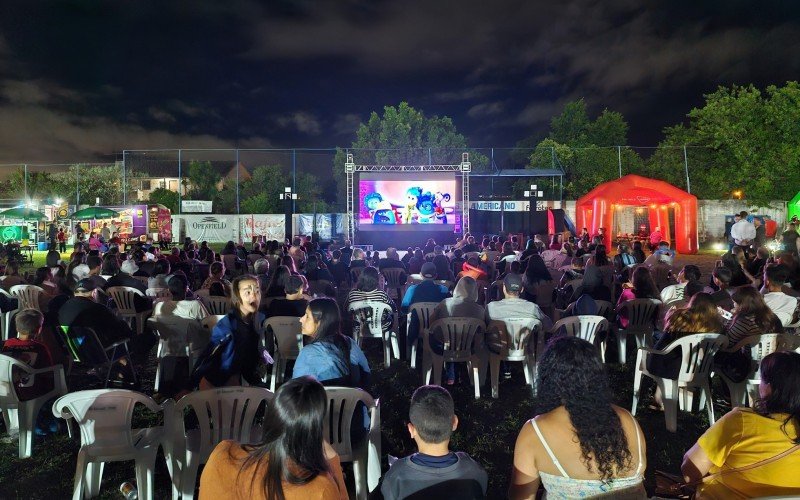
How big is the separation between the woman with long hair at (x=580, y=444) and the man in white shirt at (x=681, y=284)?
4472 millimetres

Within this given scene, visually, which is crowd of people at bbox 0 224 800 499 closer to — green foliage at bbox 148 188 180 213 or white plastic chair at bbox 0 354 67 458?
white plastic chair at bbox 0 354 67 458

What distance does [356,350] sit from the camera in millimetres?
3311

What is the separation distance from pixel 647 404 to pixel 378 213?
13.9m

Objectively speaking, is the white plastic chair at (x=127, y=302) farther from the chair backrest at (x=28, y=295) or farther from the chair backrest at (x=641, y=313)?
the chair backrest at (x=641, y=313)

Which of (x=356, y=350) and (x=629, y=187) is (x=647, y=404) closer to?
(x=356, y=350)

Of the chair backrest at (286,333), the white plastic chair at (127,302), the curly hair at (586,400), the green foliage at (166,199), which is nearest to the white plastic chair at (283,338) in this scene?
the chair backrest at (286,333)

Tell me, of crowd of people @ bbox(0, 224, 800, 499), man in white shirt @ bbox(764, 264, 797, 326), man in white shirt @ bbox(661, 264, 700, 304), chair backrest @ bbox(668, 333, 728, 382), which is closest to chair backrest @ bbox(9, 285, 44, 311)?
crowd of people @ bbox(0, 224, 800, 499)

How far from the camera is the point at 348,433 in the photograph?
2.88 m

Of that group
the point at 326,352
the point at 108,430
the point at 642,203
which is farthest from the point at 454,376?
the point at 642,203

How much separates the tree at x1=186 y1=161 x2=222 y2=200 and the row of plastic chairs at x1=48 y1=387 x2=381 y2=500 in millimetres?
44947

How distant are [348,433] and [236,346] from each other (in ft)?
3.92

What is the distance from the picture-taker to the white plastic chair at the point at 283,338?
4.74 meters

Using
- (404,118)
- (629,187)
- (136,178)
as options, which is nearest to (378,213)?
(629,187)

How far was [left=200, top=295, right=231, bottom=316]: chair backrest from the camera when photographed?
6.13 m
